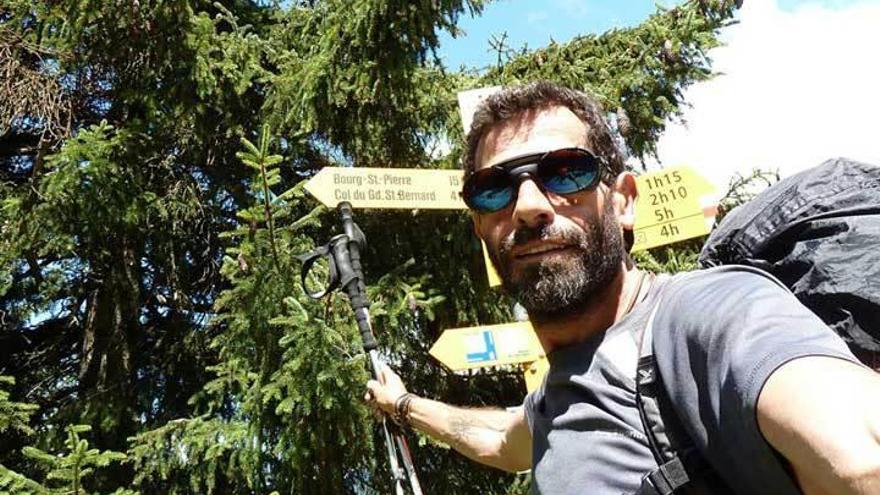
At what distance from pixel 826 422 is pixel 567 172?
72 centimetres

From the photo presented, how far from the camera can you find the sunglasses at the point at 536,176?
4.58 ft

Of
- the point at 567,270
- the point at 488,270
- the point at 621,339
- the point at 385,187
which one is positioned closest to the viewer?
the point at 621,339

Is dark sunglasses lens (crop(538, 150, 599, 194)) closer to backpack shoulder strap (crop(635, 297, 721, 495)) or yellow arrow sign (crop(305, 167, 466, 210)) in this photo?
backpack shoulder strap (crop(635, 297, 721, 495))

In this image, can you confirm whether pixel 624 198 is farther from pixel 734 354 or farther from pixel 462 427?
pixel 462 427

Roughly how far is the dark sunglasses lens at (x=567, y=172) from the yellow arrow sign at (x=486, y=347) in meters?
1.70

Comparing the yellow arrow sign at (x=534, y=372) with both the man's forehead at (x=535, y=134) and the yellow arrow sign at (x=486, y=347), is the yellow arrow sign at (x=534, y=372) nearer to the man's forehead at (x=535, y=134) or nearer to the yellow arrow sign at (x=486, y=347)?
the yellow arrow sign at (x=486, y=347)

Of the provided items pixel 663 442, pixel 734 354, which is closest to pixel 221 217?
pixel 663 442

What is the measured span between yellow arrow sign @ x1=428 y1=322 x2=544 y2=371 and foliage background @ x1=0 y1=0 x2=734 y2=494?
2.51 feet

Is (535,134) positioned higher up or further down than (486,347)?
higher up

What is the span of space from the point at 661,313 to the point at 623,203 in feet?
1.49

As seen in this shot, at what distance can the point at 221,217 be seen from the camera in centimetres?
556

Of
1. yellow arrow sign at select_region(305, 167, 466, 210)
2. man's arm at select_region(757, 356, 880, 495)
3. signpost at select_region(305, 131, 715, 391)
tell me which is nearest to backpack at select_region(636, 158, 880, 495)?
man's arm at select_region(757, 356, 880, 495)

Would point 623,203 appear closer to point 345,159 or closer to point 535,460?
point 535,460

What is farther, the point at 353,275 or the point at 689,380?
the point at 353,275
